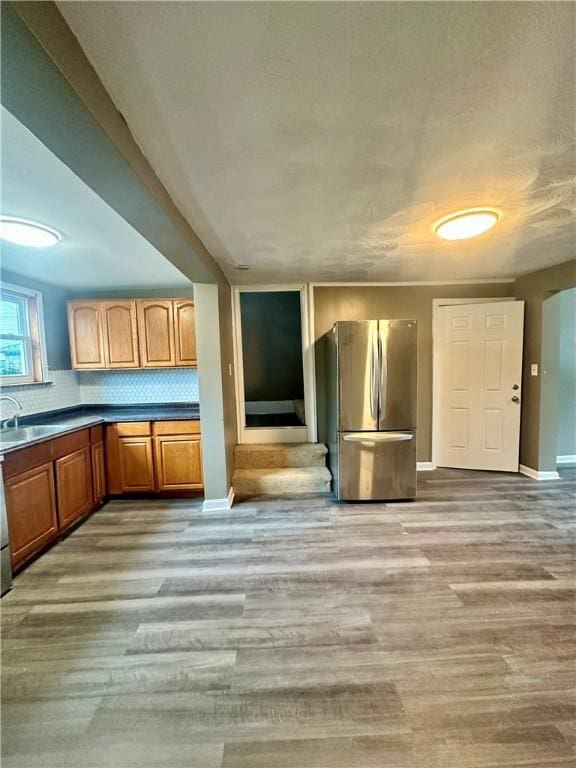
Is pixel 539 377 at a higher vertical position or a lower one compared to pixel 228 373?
lower

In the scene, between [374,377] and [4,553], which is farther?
[374,377]

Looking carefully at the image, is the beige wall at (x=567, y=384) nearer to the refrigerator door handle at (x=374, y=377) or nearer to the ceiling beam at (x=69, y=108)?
the refrigerator door handle at (x=374, y=377)

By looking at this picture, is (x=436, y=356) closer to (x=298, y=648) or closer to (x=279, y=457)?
(x=279, y=457)

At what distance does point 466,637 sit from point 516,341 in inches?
126

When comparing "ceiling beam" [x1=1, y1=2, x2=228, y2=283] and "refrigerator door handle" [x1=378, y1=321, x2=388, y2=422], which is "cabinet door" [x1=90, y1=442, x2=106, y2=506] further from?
"refrigerator door handle" [x1=378, y1=321, x2=388, y2=422]

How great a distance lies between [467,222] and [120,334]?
334 centimetres

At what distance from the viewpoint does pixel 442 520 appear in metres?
2.85

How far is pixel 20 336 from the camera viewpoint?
3.24 meters

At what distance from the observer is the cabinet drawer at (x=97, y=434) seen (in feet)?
10.5

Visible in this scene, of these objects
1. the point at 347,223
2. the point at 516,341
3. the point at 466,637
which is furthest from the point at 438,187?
the point at 516,341

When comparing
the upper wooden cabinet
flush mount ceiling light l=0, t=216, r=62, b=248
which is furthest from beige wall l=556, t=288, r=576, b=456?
flush mount ceiling light l=0, t=216, r=62, b=248

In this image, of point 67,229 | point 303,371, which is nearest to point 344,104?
point 67,229

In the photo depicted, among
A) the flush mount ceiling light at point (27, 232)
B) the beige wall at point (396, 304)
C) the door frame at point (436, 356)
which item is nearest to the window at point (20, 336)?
the flush mount ceiling light at point (27, 232)

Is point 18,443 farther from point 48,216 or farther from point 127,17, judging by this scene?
point 127,17
